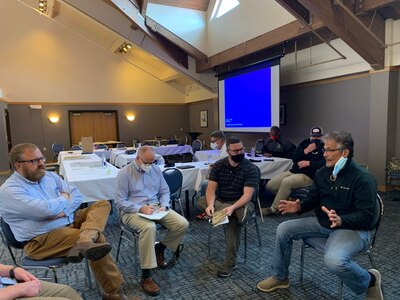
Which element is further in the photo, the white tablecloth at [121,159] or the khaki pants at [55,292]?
the white tablecloth at [121,159]

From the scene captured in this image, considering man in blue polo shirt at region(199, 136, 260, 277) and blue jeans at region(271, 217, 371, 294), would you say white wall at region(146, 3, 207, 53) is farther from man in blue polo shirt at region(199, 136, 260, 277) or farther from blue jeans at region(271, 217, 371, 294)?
blue jeans at region(271, 217, 371, 294)

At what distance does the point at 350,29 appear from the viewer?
4.57m

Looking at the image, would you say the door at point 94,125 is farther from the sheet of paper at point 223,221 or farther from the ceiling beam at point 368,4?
the sheet of paper at point 223,221

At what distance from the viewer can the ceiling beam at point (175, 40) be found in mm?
7262

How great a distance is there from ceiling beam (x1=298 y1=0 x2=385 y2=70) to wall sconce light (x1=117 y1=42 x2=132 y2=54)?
7.42 metres

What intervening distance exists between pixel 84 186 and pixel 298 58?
18.2ft

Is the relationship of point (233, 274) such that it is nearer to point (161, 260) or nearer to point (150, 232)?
point (161, 260)

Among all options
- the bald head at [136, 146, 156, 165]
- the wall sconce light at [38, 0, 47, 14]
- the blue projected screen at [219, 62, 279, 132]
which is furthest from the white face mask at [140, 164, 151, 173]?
the wall sconce light at [38, 0, 47, 14]

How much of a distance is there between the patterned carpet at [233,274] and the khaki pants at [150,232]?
256 mm

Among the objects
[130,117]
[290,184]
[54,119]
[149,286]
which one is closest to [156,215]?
[149,286]

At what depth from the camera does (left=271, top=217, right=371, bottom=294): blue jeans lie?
5.97 feet

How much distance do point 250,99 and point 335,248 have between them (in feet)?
18.6

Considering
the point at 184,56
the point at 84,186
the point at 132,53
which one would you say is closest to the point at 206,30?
the point at 184,56

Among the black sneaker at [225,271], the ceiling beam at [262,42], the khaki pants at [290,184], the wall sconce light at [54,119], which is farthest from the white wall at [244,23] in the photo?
the wall sconce light at [54,119]
